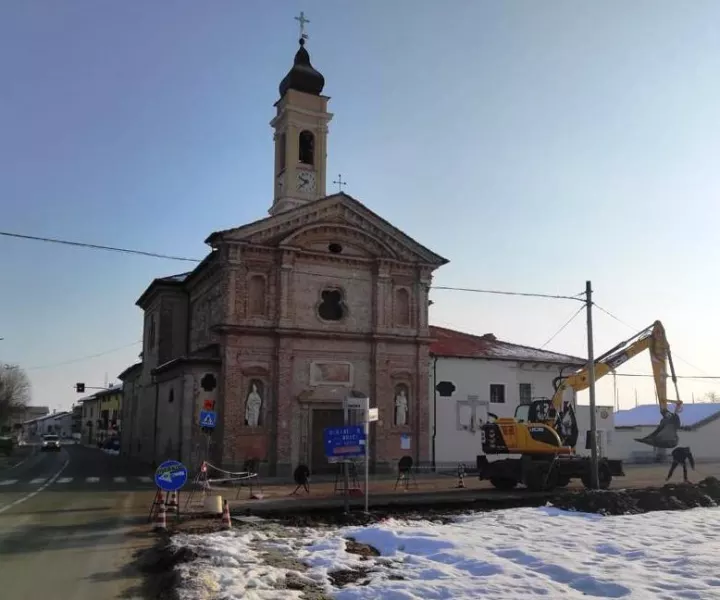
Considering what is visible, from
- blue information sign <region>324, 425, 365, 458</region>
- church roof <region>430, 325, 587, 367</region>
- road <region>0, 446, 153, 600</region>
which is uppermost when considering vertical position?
church roof <region>430, 325, 587, 367</region>

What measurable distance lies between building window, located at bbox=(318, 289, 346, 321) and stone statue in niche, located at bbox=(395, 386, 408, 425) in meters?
4.58

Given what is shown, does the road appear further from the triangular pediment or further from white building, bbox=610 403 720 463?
white building, bbox=610 403 720 463

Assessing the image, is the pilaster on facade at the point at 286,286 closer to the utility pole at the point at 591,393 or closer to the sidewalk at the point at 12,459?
the utility pole at the point at 591,393

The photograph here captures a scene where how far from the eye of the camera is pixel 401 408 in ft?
109

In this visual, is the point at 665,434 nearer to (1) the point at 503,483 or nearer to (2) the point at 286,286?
(1) the point at 503,483

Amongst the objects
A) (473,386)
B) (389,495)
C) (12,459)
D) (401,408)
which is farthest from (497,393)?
(12,459)

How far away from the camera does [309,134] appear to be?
122 feet

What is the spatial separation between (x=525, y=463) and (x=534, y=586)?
625 inches

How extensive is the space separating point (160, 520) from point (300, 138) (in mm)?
25186

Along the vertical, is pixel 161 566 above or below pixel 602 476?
below

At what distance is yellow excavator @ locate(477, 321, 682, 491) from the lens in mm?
25719

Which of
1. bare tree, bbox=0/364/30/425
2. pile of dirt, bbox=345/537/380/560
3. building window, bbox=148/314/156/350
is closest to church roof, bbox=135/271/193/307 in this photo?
building window, bbox=148/314/156/350

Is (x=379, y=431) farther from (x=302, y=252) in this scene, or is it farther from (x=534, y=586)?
(x=534, y=586)

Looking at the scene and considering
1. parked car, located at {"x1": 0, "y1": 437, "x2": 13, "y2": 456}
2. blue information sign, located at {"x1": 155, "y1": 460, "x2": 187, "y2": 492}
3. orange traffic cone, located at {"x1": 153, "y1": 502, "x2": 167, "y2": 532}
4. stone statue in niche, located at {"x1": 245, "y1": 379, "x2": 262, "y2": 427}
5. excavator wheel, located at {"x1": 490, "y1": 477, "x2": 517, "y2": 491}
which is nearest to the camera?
orange traffic cone, located at {"x1": 153, "y1": 502, "x2": 167, "y2": 532}
